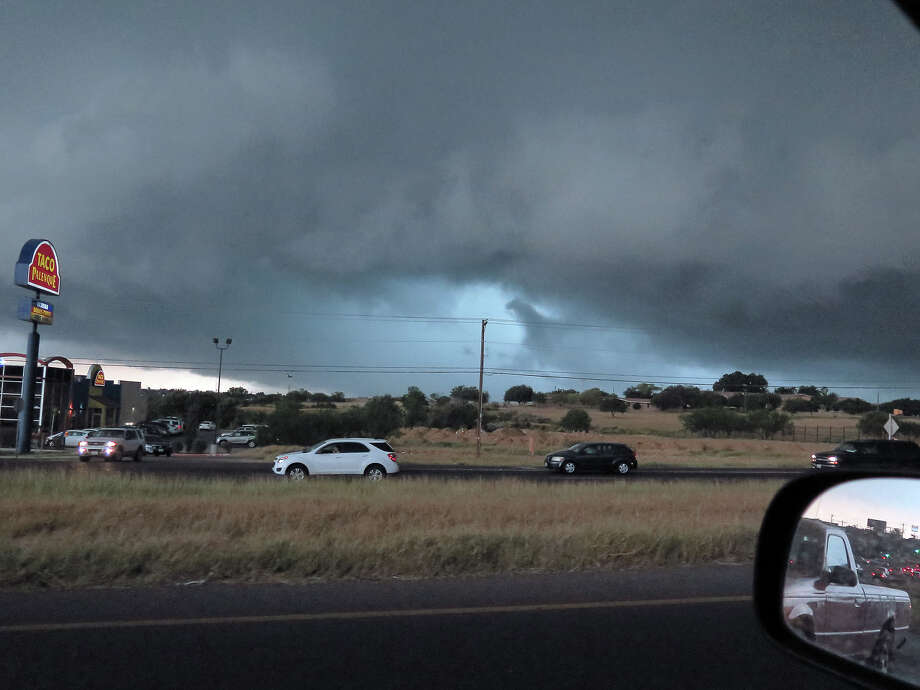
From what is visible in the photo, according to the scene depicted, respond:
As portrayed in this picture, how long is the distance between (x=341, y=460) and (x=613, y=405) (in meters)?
106

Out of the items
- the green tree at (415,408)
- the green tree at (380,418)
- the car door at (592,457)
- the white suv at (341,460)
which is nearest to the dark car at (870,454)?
the car door at (592,457)

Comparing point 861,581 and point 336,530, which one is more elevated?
point 861,581

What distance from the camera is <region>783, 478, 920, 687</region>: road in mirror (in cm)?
220

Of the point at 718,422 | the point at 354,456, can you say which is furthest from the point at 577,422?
the point at 354,456

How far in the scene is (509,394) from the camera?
153375 mm

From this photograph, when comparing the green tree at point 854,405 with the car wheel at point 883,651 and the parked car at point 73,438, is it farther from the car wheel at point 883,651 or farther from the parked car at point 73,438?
the car wheel at point 883,651

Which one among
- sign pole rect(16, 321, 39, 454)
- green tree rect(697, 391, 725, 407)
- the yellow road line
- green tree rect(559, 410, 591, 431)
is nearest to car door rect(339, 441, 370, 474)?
the yellow road line

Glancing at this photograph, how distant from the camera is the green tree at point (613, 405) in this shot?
127 meters

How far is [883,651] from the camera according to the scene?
224 cm

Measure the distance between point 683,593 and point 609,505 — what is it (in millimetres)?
7972

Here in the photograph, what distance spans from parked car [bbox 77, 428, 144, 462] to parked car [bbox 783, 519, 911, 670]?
36.5 metres

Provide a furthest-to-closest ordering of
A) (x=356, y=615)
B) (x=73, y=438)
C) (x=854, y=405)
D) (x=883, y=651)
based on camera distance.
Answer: (x=854, y=405), (x=73, y=438), (x=356, y=615), (x=883, y=651)

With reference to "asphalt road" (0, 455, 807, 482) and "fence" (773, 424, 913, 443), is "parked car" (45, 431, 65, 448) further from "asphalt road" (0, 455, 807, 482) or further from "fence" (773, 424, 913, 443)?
"fence" (773, 424, 913, 443)

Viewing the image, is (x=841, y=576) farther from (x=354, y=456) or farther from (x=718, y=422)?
(x=718, y=422)
